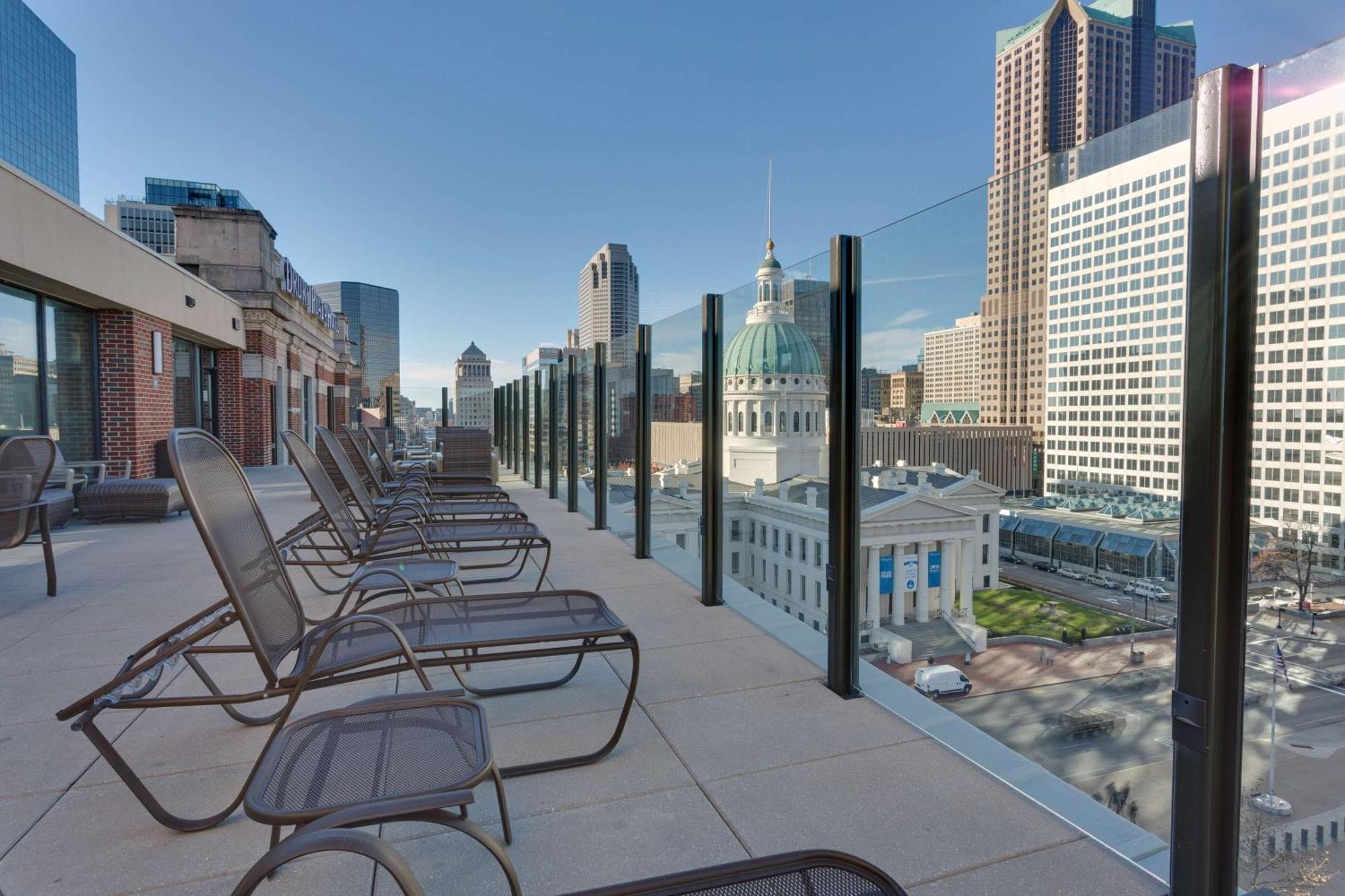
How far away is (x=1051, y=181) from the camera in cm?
187

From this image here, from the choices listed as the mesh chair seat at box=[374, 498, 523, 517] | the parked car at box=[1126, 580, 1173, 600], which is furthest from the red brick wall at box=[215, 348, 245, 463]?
the parked car at box=[1126, 580, 1173, 600]

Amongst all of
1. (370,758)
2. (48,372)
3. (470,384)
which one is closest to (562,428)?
(48,372)

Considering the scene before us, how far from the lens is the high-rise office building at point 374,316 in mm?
137750

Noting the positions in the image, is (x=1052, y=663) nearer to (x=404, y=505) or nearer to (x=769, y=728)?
(x=769, y=728)

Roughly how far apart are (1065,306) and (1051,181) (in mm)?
359

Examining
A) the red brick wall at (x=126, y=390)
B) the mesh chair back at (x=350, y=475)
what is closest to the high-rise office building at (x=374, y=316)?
the red brick wall at (x=126, y=390)

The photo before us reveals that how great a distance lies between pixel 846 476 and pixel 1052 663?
42.7 inches

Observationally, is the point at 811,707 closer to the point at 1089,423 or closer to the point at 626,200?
the point at 1089,423

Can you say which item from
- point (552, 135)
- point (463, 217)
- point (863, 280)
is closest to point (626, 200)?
point (463, 217)

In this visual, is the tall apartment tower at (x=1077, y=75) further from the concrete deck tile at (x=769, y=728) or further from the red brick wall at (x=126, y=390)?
the red brick wall at (x=126, y=390)

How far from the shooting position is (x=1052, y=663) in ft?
5.84

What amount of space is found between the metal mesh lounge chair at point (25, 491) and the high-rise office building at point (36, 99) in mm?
103497

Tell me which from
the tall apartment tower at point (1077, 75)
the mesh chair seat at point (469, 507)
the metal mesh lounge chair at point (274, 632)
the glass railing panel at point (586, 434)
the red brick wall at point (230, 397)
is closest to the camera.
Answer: the metal mesh lounge chair at point (274, 632)

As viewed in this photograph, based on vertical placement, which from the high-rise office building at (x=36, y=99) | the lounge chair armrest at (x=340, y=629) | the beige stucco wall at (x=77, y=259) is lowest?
the lounge chair armrest at (x=340, y=629)
